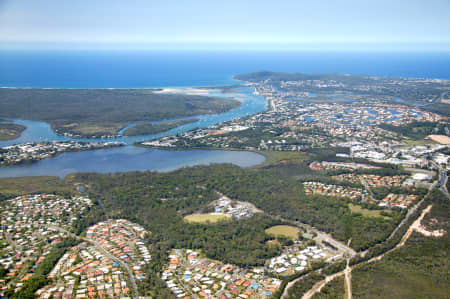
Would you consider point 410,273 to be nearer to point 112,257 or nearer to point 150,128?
point 112,257

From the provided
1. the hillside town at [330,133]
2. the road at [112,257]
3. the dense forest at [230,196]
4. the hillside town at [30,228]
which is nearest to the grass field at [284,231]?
the dense forest at [230,196]

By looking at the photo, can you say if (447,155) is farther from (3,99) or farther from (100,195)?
(3,99)

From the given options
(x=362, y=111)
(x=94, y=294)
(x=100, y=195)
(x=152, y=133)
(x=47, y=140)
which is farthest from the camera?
(x=362, y=111)

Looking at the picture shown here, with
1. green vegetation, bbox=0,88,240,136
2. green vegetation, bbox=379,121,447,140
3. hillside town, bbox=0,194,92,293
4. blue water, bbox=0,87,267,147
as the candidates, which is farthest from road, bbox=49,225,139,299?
green vegetation, bbox=379,121,447,140

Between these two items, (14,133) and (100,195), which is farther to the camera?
(14,133)

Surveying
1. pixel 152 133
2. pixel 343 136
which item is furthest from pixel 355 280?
pixel 152 133

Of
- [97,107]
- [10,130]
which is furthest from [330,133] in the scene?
[10,130]

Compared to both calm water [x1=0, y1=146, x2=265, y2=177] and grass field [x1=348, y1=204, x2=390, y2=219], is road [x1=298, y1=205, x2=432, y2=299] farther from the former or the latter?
calm water [x1=0, y1=146, x2=265, y2=177]

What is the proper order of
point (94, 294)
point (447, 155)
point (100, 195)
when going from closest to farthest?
1. point (94, 294)
2. point (100, 195)
3. point (447, 155)
